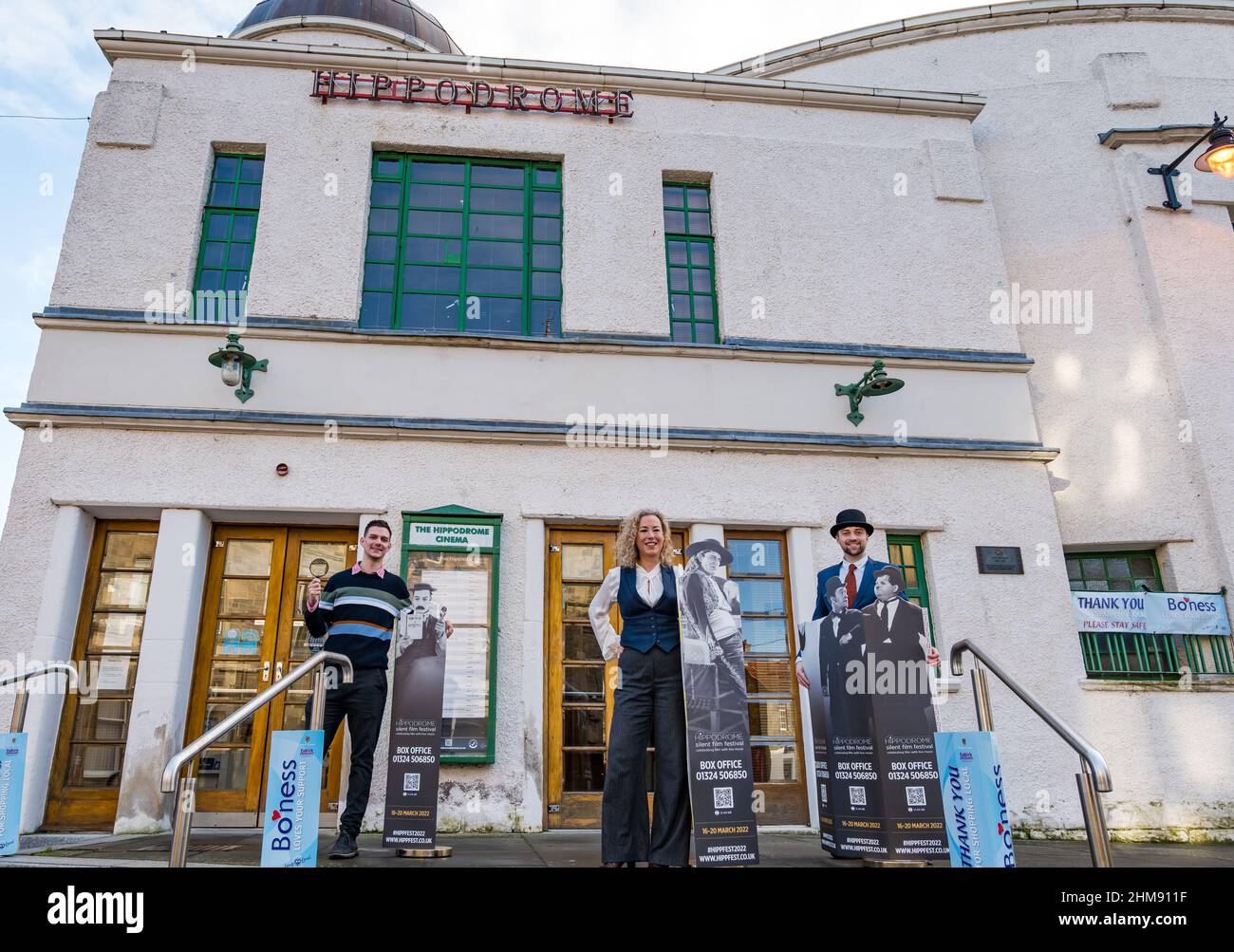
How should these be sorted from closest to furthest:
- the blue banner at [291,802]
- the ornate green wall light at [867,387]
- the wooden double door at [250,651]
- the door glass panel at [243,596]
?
1. the blue banner at [291,802]
2. the wooden double door at [250,651]
3. the door glass panel at [243,596]
4. the ornate green wall light at [867,387]

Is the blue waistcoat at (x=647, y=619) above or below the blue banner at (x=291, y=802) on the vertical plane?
above

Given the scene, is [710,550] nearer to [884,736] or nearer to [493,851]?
[884,736]

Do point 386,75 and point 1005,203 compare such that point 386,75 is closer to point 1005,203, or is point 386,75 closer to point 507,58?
point 507,58

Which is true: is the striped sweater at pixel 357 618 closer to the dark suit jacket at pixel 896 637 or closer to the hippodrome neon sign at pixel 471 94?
the dark suit jacket at pixel 896 637

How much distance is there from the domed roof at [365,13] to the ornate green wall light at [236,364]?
389 inches

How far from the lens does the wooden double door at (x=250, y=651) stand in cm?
766

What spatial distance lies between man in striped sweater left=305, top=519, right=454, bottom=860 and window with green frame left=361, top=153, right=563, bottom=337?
365 cm

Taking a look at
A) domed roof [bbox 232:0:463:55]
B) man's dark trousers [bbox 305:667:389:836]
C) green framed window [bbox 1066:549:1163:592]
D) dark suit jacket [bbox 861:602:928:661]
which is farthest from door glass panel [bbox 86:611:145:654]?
domed roof [bbox 232:0:463:55]

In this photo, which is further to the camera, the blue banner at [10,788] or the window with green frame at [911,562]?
the window with green frame at [911,562]

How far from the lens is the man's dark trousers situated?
590 cm

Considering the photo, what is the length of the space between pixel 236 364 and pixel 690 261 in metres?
5.03

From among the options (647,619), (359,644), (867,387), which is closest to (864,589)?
(647,619)

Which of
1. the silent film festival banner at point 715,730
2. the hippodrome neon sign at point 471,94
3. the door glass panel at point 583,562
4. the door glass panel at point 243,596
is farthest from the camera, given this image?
the hippodrome neon sign at point 471,94

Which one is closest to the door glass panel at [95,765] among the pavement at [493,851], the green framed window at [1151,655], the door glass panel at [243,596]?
the pavement at [493,851]
